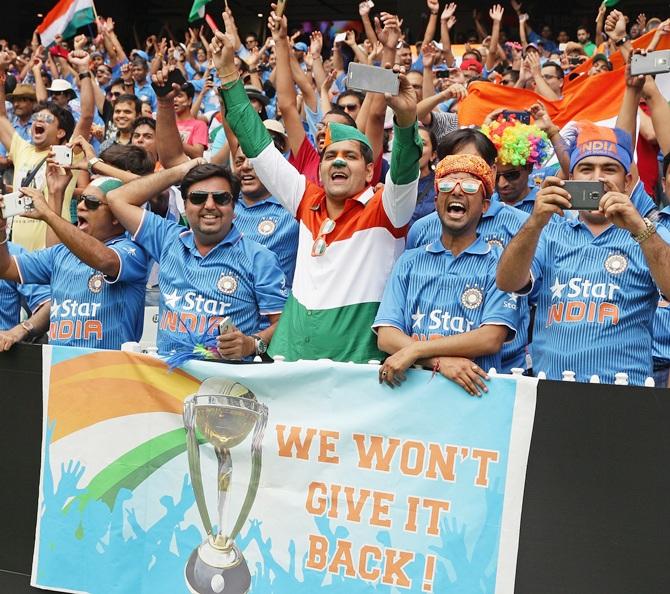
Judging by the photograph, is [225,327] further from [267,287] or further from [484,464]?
[484,464]

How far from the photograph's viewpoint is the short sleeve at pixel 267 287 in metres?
5.04

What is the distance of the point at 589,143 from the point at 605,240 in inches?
19.3

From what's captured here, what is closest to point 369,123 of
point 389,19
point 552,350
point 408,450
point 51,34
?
point 389,19

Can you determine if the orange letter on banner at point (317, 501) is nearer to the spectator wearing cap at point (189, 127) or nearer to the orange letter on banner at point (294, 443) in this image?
the orange letter on banner at point (294, 443)

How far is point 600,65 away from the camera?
8172 millimetres

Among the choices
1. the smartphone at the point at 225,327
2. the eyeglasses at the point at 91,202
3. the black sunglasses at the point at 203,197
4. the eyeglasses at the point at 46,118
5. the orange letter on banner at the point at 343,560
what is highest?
the eyeglasses at the point at 46,118

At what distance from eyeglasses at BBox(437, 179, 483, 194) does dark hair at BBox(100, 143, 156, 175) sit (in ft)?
8.93

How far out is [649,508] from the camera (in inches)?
137

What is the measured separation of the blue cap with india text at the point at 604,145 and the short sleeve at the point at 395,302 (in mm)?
933

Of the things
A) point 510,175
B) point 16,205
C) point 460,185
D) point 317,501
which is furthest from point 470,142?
point 16,205

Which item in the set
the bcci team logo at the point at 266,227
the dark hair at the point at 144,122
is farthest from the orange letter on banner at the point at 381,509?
the dark hair at the point at 144,122

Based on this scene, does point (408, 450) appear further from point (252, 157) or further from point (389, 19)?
point (389, 19)

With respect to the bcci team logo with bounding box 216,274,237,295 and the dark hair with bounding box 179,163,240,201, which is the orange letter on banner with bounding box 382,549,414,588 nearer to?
the bcci team logo with bounding box 216,274,237,295

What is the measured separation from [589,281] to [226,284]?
177 cm
